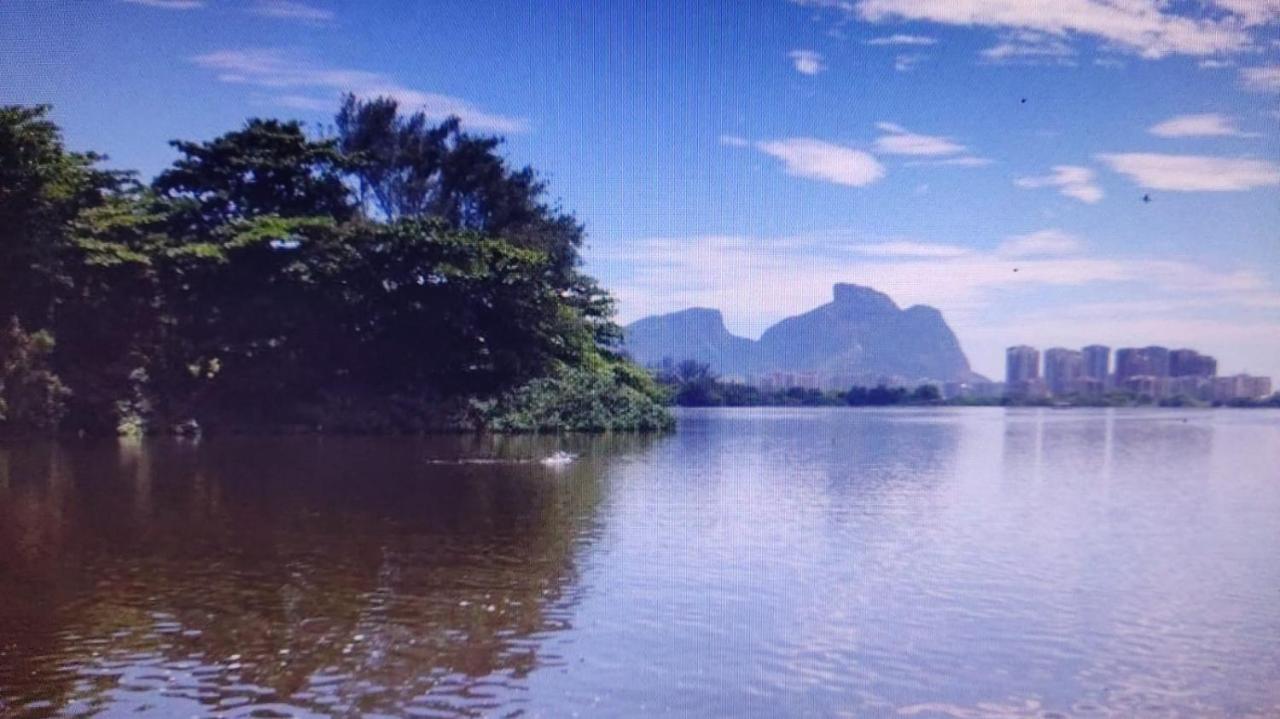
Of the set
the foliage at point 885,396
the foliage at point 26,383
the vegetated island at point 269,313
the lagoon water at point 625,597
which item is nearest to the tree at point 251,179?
the vegetated island at point 269,313

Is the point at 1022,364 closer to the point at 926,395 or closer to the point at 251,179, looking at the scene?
the point at 926,395

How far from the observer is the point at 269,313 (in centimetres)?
4041

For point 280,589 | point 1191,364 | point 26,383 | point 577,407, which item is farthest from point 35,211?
point 1191,364

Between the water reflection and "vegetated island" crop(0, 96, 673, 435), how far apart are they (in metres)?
12.2

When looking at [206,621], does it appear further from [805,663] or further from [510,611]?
[805,663]

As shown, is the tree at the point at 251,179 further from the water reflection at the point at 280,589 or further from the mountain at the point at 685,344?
the mountain at the point at 685,344

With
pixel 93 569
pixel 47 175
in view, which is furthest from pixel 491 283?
pixel 93 569

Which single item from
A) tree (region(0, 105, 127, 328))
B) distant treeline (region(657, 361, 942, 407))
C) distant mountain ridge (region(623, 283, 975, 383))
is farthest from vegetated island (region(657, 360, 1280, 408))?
tree (region(0, 105, 127, 328))

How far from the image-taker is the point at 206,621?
37.1 feet

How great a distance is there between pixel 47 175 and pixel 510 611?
84.9ft

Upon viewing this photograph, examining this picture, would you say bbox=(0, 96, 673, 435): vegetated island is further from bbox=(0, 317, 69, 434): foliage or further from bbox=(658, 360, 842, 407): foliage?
bbox=(658, 360, 842, 407): foliage

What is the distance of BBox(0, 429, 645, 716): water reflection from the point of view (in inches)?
362

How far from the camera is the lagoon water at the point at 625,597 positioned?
9.27 meters

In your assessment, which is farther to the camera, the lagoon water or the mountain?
the mountain
